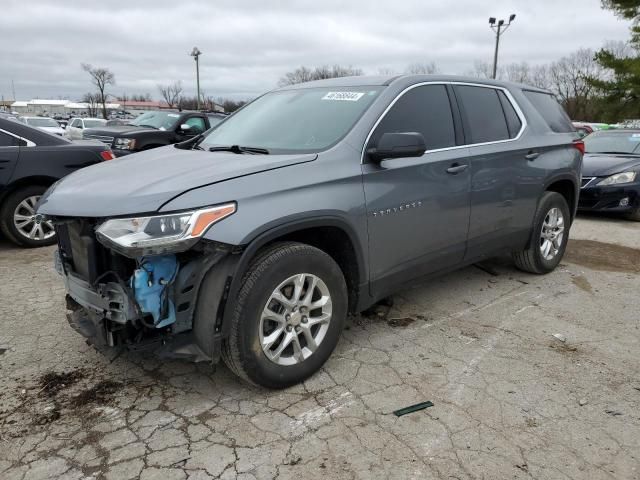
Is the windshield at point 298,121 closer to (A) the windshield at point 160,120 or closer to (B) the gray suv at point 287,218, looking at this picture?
(B) the gray suv at point 287,218

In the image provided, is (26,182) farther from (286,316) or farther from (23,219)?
(286,316)

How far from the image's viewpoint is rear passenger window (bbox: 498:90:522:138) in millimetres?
4465

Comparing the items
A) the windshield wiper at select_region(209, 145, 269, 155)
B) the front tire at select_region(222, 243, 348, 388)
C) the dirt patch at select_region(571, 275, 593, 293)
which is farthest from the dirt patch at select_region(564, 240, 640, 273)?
the windshield wiper at select_region(209, 145, 269, 155)

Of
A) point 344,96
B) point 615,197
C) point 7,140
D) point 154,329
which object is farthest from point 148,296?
point 615,197

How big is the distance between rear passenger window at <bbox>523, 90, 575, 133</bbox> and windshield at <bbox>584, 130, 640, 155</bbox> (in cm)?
428

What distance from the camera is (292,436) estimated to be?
259 centimetres

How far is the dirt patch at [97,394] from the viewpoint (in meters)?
2.86

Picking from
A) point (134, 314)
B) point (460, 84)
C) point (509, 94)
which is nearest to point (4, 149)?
point (134, 314)

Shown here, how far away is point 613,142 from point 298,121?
8011 millimetres

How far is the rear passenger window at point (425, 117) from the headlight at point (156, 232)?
1374 millimetres

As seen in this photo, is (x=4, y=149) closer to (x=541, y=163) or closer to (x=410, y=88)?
(x=410, y=88)

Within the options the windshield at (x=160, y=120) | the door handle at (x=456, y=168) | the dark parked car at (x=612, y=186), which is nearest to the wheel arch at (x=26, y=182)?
the door handle at (x=456, y=168)

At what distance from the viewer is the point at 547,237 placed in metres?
5.12

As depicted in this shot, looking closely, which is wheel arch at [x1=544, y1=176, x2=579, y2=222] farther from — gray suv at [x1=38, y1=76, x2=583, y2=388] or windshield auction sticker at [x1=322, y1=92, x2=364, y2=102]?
windshield auction sticker at [x1=322, y1=92, x2=364, y2=102]
